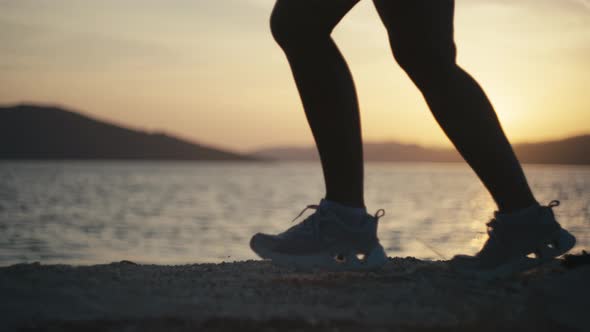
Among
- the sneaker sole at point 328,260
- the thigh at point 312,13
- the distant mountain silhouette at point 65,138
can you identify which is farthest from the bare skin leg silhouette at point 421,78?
the distant mountain silhouette at point 65,138

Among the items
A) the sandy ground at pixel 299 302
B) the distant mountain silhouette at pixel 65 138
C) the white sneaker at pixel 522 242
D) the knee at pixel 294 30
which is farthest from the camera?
the distant mountain silhouette at pixel 65 138

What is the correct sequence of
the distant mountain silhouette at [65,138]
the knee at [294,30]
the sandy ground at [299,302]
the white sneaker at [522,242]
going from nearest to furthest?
the sandy ground at [299,302]
the white sneaker at [522,242]
the knee at [294,30]
the distant mountain silhouette at [65,138]

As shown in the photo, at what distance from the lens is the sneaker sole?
7.56ft

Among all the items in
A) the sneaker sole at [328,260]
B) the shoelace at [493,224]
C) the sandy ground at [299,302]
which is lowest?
the sandy ground at [299,302]

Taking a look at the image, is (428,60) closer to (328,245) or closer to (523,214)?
(523,214)

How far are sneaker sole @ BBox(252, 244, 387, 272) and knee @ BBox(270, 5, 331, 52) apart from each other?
0.77 metres

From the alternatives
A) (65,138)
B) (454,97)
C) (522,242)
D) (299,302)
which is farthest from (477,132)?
(65,138)

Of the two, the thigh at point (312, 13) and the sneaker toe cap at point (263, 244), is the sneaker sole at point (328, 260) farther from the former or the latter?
the thigh at point (312, 13)

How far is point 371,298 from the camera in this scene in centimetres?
202

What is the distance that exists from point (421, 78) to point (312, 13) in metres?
0.45

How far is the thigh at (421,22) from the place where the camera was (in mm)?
2107

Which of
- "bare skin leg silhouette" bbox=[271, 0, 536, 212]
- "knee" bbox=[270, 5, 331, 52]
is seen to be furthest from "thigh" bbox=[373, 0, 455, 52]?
"knee" bbox=[270, 5, 331, 52]

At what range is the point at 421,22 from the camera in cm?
212

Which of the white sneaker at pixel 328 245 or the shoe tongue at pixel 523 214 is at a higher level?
the shoe tongue at pixel 523 214
